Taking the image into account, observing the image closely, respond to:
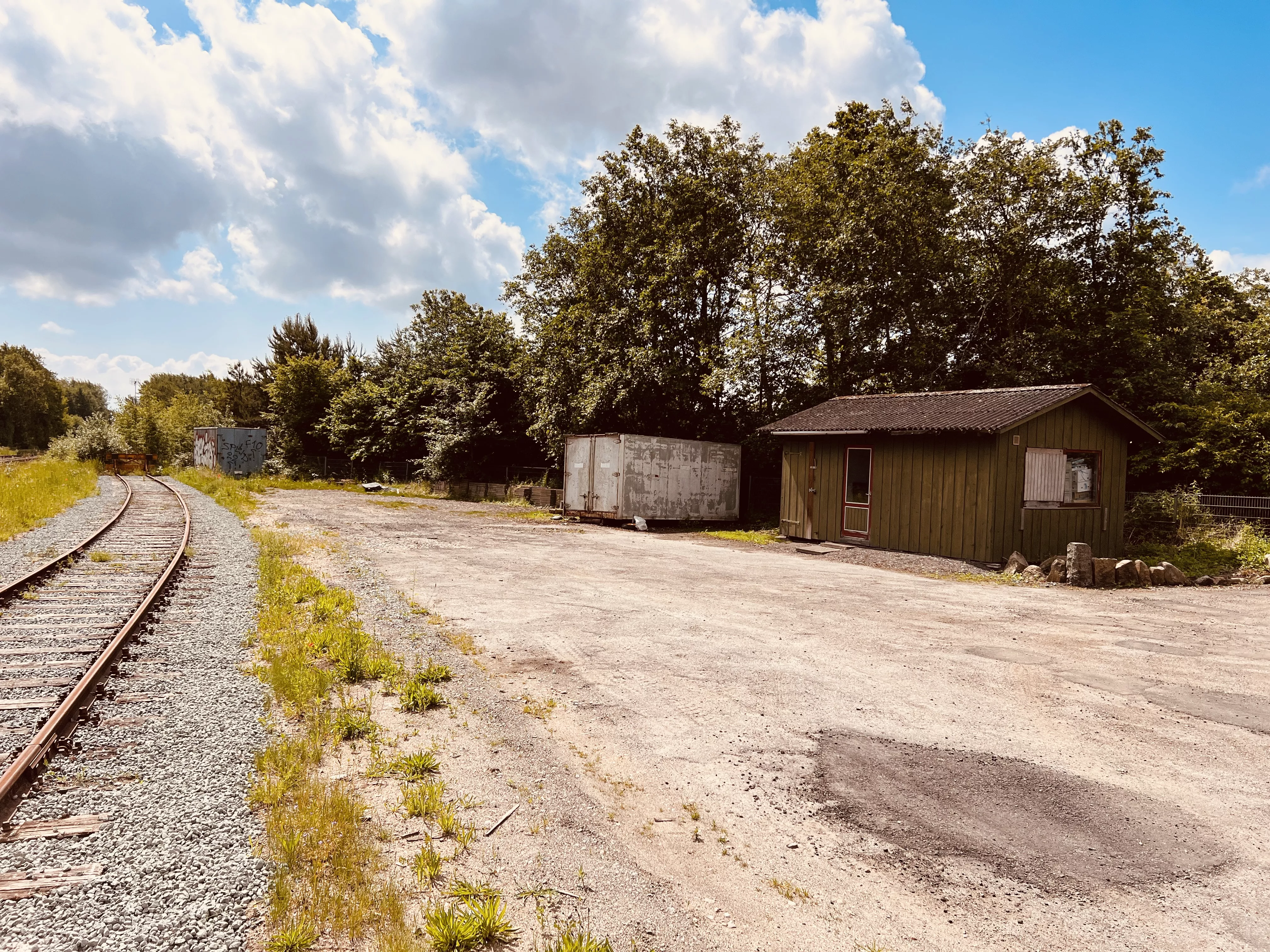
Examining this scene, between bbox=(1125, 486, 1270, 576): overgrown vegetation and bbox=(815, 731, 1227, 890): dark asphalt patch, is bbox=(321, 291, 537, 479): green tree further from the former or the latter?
bbox=(815, 731, 1227, 890): dark asphalt patch

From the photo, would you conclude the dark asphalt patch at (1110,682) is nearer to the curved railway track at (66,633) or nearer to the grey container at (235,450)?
the curved railway track at (66,633)

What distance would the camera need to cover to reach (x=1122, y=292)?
2417cm

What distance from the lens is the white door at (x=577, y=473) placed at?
2244cm

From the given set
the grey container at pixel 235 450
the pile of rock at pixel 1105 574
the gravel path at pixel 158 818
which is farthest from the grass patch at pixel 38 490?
the pile of rock at pixel 1105 574

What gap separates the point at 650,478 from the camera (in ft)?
71.2

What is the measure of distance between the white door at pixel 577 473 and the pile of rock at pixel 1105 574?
1259 cm

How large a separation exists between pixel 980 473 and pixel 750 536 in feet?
22.5

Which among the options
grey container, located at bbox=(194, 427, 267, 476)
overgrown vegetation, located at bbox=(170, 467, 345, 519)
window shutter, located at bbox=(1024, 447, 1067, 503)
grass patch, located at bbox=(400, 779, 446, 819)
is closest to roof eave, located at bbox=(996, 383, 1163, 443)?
window shutter, located at bbox=(1024, 447, 1067, 503)

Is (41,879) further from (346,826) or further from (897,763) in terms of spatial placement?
(897,763)

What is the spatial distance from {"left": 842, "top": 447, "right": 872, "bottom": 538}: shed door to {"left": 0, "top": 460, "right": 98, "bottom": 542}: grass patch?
18.0 m

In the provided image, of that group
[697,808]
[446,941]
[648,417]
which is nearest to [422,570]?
[697,808]

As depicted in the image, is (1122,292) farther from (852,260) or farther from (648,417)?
(648,417)

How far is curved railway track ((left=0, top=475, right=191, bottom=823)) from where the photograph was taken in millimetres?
4496

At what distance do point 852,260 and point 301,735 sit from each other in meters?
23.4
